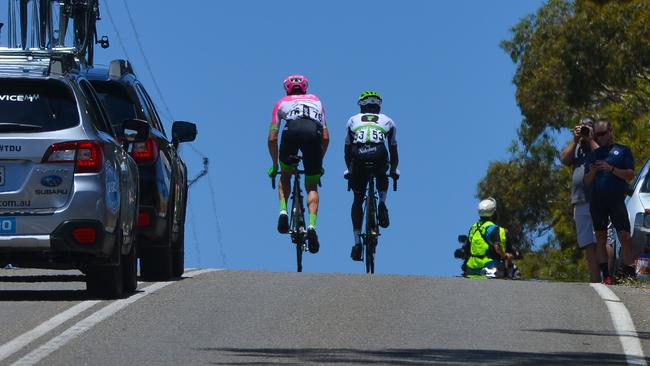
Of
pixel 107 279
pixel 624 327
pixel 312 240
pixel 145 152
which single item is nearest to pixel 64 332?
pixel 107 279

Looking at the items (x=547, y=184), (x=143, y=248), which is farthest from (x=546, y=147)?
(x=143, y=248)

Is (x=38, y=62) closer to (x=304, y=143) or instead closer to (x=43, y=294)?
(x=43, y=294)

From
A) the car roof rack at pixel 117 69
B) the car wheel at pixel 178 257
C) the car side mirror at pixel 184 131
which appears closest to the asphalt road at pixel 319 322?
the car wheel at pixel 178 257

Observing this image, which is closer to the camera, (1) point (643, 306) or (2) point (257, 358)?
(2) point (257, 358)

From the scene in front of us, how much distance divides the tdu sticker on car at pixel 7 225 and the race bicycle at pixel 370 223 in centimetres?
884

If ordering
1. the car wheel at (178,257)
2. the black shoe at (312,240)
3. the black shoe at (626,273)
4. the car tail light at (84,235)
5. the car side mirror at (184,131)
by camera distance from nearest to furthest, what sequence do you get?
the car tail light at (84,235), the car side mirror at (184,131), the car wheel at (178,257), the black shoe at (626,273), the black shoe at (312,240)

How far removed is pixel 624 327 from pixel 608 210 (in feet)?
23.2

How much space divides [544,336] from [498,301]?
110 inches

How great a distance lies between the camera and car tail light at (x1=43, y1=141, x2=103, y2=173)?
15.1 metres

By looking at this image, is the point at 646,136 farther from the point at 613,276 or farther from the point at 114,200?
the point at 114,200

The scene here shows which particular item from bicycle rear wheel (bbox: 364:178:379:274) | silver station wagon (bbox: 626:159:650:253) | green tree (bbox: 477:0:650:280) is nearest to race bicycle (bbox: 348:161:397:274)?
bicycle rear wheel (bbox: 364:178:379:274)

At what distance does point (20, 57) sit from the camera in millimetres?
16562

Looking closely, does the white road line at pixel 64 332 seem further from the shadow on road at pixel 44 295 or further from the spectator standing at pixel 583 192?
the spectator standing at pixel 583 192

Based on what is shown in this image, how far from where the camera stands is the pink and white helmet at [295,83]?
2306cm
